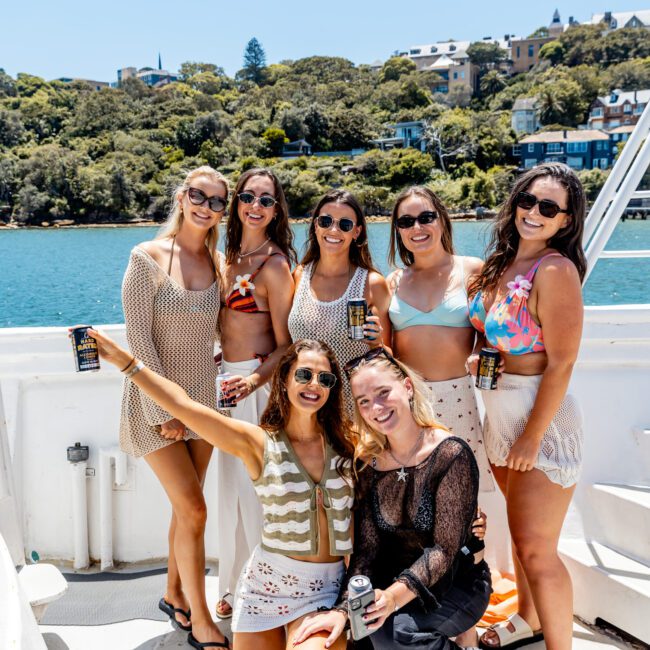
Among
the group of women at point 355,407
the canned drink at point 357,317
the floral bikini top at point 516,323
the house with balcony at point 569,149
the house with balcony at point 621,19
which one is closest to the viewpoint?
the group of women at point 355,407

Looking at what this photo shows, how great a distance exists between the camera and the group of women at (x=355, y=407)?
1.87 meters

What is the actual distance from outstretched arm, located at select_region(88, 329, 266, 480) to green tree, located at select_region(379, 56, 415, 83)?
111 m

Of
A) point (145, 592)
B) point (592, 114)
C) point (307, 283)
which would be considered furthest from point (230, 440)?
point (592, 114)

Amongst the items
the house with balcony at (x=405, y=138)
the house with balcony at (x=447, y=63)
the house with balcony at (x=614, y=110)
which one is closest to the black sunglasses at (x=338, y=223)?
the house with balcony at (x=405, y=138)

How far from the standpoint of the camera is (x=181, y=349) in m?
2.30

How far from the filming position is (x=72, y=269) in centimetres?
3347

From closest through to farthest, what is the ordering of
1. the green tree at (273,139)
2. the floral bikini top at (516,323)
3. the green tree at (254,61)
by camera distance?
the floral bikini top at (516,323) < the green tree at (273,139) < the green tree at (254,61)

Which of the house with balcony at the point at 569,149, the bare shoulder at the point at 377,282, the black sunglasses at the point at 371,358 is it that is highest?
the house with balcony at the point at 569,149

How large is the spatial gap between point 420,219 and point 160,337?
3.16ft

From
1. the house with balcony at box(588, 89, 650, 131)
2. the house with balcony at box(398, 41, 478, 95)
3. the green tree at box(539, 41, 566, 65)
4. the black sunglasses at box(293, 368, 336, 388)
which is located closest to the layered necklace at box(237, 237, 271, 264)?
the black sunglasses at box(293, 368, 336, 388)

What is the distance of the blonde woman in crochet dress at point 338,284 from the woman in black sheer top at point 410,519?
34cm

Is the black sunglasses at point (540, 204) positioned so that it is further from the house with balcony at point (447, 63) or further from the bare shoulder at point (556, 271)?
A: the house with balcony at point (447, 63)

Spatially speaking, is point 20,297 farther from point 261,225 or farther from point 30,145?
point 30,145

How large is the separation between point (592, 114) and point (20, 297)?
71.3 meters
